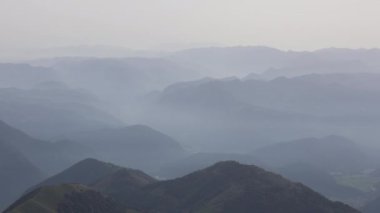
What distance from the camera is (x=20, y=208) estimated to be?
184000 mm

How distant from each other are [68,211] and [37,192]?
1271cm

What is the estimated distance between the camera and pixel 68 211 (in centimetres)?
19512

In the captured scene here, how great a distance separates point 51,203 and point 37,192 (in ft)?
23.9

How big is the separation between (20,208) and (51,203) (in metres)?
13.2

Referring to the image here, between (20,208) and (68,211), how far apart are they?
16.6 m

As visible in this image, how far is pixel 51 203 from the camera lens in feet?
641

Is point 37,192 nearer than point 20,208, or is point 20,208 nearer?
point 20,208

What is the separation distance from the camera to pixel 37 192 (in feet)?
654

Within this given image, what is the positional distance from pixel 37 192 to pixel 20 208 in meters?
15.6

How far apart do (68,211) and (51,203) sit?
5905 mm
